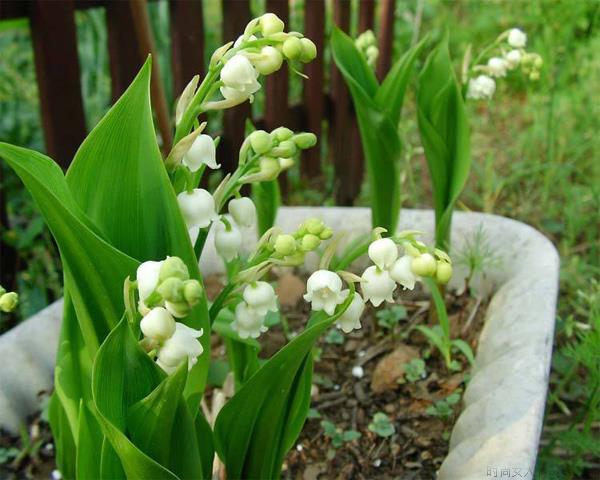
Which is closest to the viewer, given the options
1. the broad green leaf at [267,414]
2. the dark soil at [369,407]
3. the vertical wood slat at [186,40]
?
the broad green leaf at [267,414]

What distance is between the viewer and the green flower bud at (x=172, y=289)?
524 mm

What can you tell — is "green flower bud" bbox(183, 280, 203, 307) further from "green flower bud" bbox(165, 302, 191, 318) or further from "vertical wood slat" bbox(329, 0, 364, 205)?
"vertical wood slat" bbox(329, 0, 364, 205)

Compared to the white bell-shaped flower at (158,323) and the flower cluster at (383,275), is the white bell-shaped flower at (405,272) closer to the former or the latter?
the flower cluster at (383,275)

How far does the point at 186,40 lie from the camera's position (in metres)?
1.77

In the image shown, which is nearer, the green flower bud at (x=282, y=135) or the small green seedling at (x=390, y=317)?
the green flower bud at (x=282, y=135)

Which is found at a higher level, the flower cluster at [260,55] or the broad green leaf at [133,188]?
the flower cluster at [260,55]

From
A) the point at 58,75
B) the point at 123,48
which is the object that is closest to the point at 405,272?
the point at 58,75

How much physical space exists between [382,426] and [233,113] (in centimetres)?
100

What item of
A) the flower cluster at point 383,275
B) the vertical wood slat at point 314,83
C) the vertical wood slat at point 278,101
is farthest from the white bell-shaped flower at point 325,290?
the vertical wood slat at point 314,83

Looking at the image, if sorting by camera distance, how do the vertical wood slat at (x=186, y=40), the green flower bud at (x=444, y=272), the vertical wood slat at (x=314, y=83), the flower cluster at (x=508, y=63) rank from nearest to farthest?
the green flower bud at (x=444, y=272)
the flower cluster at (x=508, y=63)
the vertical wood slat at (x=186, y=40)
the vertical wood slat at (x=314, y=83)

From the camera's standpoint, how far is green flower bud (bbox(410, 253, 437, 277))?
0.63 metres

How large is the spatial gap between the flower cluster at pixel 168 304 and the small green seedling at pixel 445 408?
0.61 metres

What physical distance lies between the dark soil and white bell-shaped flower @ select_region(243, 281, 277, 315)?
431mm

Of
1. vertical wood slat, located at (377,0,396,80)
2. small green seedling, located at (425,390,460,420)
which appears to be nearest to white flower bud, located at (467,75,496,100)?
small green seedling, located at (425,390,460,420)
